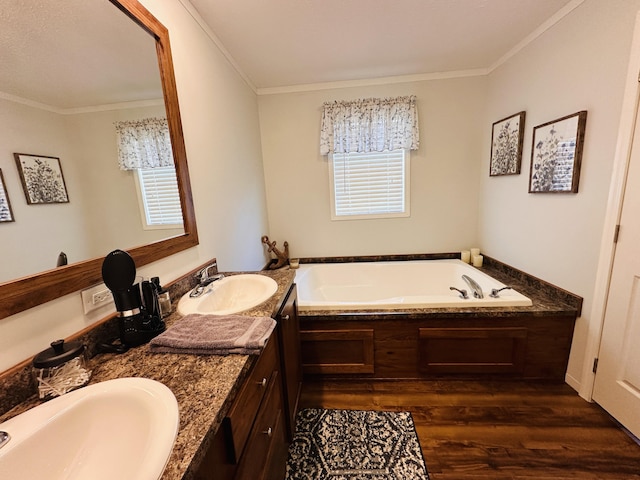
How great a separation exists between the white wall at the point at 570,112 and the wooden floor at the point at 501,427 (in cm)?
30

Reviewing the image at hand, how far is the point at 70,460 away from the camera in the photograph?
1.98 ft

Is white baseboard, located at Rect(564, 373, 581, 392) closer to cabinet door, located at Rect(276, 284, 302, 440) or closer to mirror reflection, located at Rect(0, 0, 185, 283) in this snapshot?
cabinet door, located at Rect(276, 284, 302, 440)

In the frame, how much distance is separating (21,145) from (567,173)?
104 inches

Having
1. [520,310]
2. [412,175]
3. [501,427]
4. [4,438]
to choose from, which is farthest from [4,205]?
[412,175]

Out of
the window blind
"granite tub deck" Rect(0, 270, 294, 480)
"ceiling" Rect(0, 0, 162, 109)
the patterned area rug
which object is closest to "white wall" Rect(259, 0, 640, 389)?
the patterned area rug

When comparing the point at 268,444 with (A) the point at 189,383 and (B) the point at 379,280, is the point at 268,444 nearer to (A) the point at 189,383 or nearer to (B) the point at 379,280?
(A) the point at 189,383

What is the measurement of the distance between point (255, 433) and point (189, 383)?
345 millimetres

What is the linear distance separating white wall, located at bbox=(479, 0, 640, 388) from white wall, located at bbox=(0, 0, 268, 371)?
7.62ft

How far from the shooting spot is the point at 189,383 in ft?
2.32

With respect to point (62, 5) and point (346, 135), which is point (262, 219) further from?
point (62, 5)


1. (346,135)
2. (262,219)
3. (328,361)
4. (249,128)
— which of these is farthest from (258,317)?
(346,135)

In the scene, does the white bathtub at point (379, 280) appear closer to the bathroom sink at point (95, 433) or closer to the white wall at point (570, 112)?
the white wall at point (570, 112)

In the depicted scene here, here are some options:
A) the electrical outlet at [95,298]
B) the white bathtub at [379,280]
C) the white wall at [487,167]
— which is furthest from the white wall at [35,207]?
the white wall at [487,167]

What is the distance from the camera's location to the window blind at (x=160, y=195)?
1.21m
